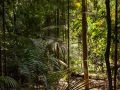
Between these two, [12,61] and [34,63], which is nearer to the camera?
[34,63]

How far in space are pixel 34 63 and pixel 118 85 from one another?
3.78 metres

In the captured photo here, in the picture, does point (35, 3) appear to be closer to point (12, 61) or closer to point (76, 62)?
point (12, 61)

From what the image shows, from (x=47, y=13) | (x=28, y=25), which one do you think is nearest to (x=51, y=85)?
(x=28, y=25)

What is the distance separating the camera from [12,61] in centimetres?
859

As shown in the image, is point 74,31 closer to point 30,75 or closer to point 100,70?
point 100,70

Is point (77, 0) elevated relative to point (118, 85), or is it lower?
elevated

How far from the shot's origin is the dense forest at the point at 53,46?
625 cm

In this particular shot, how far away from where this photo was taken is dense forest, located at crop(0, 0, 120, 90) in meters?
6.25

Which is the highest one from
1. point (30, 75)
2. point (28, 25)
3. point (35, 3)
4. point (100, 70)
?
point (35, 3)

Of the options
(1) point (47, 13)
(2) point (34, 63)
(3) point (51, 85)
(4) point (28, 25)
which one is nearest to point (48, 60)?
(2) point (34, 63)

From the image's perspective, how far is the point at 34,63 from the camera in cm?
703

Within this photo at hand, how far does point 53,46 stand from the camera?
28.5ft

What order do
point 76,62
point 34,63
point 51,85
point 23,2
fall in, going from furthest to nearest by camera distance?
point 76,62
point 23,2
point 34,63
point 51,85

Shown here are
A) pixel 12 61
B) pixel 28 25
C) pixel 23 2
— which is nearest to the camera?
pixel 12 61
